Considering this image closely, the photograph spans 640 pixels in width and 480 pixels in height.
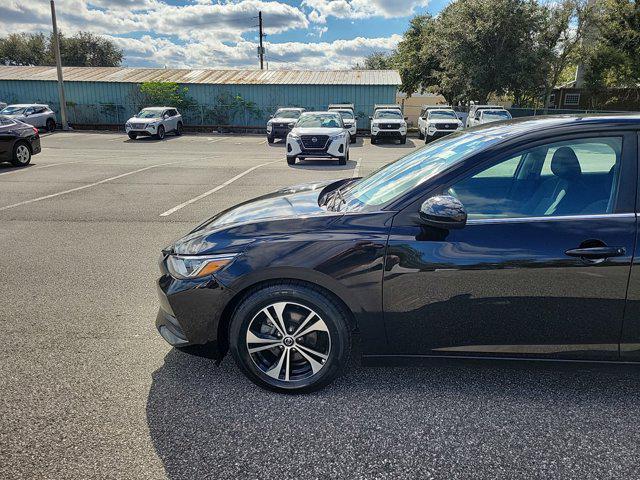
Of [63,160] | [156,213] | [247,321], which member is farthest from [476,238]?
[63,160]

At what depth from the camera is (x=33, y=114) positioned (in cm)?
2847

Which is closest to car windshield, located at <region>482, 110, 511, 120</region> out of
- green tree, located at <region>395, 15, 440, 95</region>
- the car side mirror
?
green tree, located at <region>395, 15, 440, 95</region>

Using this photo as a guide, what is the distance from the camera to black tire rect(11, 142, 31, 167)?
13.5 metres

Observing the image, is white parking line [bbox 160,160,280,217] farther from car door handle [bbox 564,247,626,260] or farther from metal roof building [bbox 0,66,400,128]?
metal roof building [bbox 0,66,400,128]

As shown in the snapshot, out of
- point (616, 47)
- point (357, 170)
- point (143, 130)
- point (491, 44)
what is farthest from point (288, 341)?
point (616, 47)

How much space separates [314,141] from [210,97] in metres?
20.5

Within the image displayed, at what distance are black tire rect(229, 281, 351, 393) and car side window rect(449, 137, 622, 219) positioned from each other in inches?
38.1

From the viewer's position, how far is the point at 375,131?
929 inches

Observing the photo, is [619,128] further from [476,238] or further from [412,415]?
[412,415]

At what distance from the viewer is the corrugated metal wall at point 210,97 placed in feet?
104

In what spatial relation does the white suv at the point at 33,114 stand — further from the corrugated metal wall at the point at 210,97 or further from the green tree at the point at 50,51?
the green tree at the point at 50,51

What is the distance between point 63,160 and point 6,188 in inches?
238

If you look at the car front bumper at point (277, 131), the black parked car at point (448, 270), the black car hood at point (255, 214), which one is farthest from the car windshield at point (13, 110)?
the black parked car at point (448, 270)

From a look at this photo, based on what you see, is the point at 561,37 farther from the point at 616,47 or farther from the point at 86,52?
the point at 86,52
